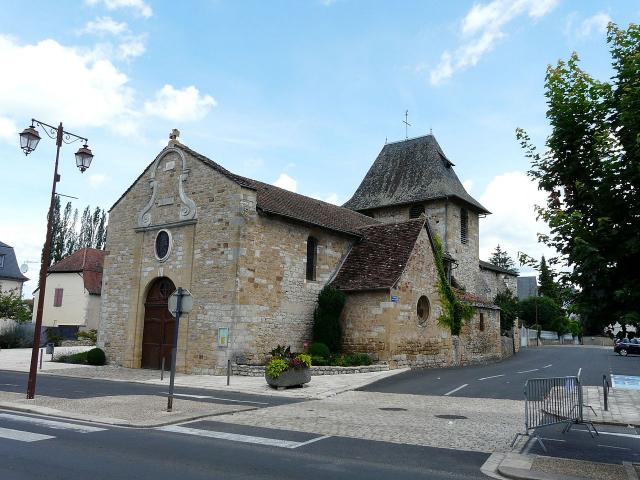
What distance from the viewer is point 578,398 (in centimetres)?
913

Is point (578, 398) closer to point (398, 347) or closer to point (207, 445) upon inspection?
point (207, 445)

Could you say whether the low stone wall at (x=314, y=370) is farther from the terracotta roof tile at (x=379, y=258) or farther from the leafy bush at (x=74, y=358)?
the leafy bush at (x=74, y=358)

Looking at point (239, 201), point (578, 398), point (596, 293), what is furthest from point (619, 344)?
point (596, 293)

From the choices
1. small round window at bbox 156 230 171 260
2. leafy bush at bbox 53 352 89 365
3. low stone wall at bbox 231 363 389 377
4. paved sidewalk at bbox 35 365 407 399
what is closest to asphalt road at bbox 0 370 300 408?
paved sidewalk at bbox 35 365 407 399

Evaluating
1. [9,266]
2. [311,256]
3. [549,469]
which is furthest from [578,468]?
[9,266]

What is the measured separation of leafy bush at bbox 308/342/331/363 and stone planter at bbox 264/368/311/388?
442 cm

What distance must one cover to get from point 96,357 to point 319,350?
9714 mm

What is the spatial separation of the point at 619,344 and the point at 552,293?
1432 inches

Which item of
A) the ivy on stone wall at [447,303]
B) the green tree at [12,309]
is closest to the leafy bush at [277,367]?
the ivy on stone wall at [447,303]

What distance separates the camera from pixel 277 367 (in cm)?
1573

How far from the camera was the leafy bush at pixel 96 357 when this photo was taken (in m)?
22.7

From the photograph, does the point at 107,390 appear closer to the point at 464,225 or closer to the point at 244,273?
the point at 244,273

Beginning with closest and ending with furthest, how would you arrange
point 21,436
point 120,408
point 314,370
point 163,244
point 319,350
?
point 21,436 < point 120,408 < point 314,370 < point 319,350 < point 163,244

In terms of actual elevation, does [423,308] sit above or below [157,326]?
above
